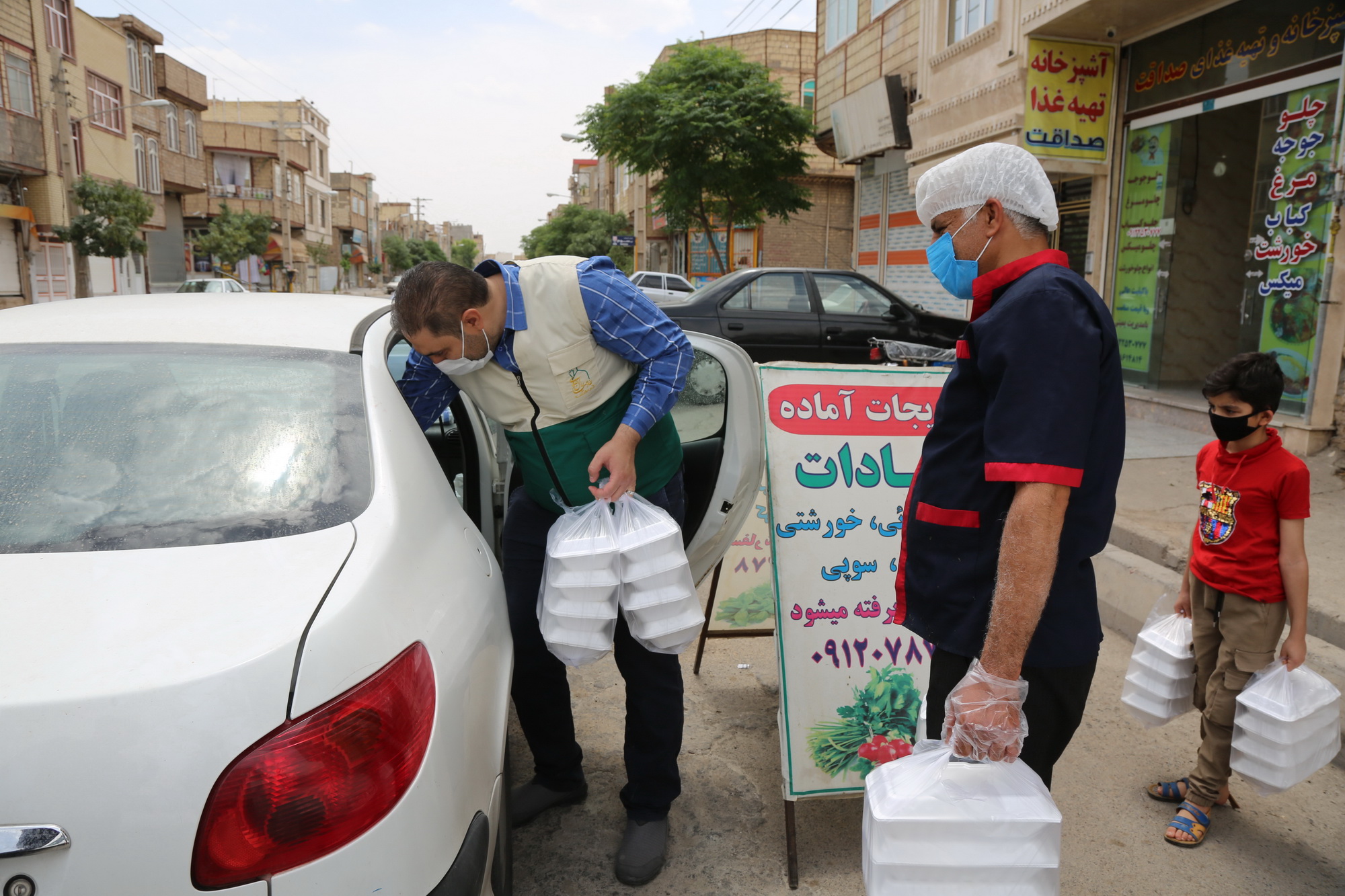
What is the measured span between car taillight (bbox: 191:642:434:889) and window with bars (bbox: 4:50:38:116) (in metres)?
31.1

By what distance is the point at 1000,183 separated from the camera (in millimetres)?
1622

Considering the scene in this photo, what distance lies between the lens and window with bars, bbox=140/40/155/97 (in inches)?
1423

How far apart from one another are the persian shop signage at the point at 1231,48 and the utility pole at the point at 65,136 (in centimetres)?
2614

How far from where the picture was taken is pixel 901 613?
1.85 meters

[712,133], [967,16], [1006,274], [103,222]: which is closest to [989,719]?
[1006,274]

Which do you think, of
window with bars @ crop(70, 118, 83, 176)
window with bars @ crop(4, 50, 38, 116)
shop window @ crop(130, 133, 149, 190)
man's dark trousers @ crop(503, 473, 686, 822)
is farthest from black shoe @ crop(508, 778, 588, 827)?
shop window @ crop(130, 133, 149, 190)

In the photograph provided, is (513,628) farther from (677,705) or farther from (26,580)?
(26,580)

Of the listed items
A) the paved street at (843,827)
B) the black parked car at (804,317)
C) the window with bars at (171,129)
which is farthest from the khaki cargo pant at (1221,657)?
the window with bars at (171,129)

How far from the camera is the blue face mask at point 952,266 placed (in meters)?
1.73

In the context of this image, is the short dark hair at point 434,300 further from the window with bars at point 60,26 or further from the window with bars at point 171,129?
the window with bars at point 171,129

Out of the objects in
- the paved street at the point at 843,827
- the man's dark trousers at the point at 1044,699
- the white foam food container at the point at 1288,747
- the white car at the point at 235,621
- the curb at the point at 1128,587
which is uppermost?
the white car at the point at 235,621

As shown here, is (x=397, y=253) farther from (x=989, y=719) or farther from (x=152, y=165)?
(x=989, y=719)

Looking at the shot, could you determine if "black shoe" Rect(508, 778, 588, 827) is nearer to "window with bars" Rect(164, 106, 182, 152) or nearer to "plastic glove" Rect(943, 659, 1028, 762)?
"plastic glove" Rect(943, 659, 1028, 762)

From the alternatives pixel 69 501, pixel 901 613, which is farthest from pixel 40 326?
pixel 901 613
